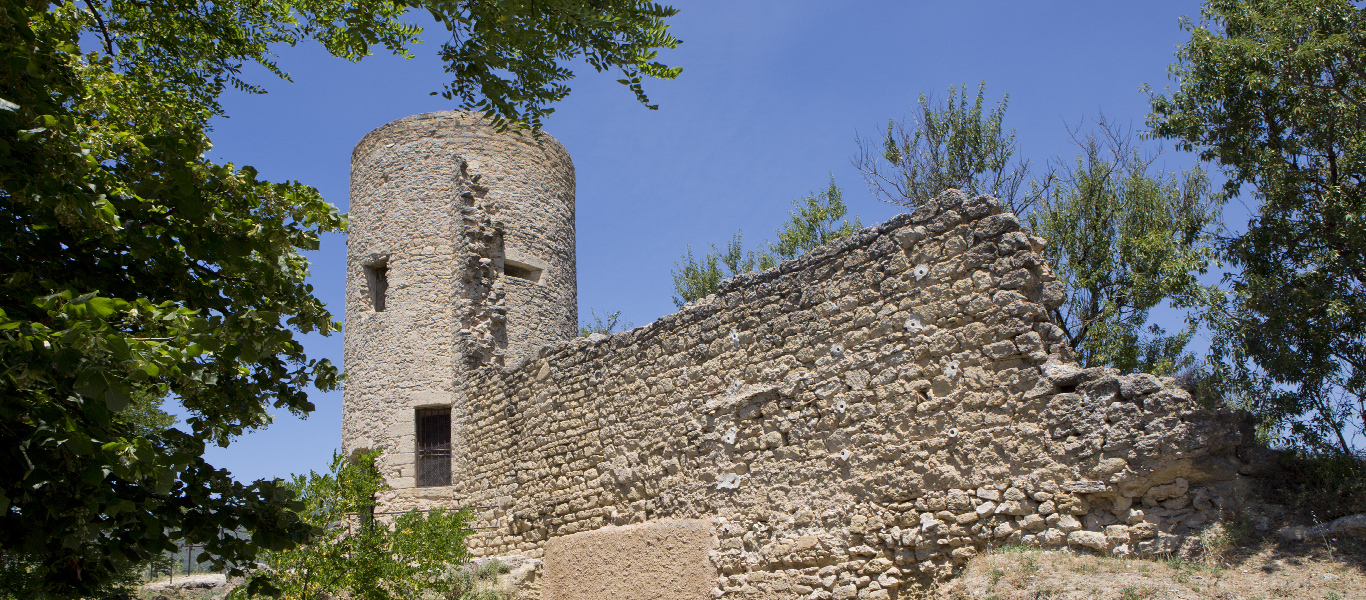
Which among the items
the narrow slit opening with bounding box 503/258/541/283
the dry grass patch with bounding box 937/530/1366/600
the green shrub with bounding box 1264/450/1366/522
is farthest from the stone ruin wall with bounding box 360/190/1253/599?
the narrow slit opening with bounding box 503/258/541/283

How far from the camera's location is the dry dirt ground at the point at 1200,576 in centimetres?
522

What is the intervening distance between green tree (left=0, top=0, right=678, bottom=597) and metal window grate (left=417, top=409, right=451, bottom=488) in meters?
7.16

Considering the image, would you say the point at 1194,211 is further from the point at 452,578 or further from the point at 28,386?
the point at 28,386

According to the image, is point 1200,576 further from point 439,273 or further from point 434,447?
point 439,273

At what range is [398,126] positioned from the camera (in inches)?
526

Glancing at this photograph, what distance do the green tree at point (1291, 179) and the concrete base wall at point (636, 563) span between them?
562cm

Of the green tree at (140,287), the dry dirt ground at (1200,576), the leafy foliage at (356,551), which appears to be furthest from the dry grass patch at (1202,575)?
the leafy foliage at (356,551)

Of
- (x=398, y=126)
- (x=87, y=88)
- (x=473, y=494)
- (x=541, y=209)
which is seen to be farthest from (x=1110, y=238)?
(x=87, y=88)

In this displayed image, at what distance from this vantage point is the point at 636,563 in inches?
356

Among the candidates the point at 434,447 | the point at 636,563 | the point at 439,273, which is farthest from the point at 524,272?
the point at 636,563

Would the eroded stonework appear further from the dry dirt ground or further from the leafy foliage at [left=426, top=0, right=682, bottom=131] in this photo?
the leafy foliage at [left=426, top=0, right=682, bottom=131]

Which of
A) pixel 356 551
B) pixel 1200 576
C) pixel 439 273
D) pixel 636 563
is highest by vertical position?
pixel 439 273

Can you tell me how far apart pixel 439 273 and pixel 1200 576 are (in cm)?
986

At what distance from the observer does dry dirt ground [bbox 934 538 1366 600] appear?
5.22 m
